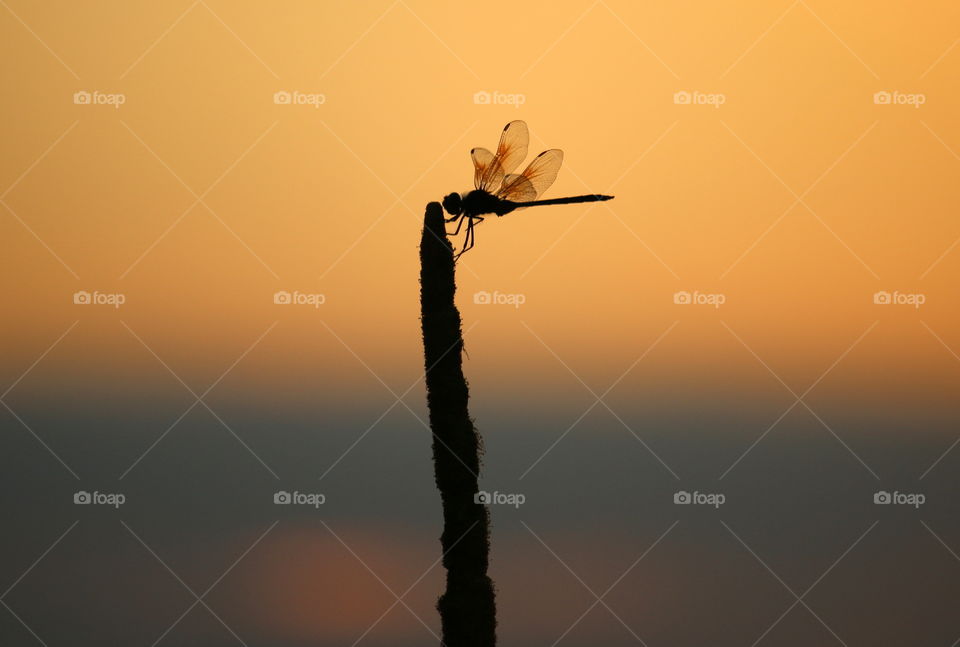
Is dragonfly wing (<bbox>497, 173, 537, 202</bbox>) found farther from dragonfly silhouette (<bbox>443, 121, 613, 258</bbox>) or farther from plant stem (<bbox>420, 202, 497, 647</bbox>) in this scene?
plant stem (<bbox>420, 202, 497, 647</bbox>)

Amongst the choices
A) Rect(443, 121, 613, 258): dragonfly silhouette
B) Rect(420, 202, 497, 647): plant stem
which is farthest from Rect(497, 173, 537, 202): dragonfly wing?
Rect(420, 202, 497, 647): plant stem

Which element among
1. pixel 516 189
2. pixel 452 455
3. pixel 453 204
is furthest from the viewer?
pixel 516 189

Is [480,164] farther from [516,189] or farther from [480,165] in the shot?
[516,189]

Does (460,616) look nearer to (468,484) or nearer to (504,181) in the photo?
(468,484)

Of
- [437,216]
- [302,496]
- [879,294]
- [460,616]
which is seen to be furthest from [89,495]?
[879,294]

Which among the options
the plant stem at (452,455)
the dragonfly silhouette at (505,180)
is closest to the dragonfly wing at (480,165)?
the dragonfly silhouette at (505,180)

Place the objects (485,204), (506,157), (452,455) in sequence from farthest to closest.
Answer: (506,157) < (485,204) < (452,455)

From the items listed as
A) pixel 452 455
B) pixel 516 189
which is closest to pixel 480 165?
pixel 516 189
